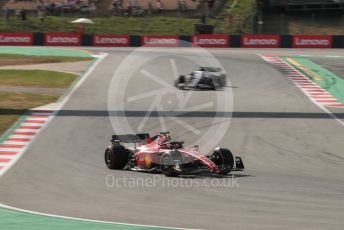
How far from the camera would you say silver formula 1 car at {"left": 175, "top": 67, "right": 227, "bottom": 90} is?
30500 mm

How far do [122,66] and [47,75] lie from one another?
17.3 feet

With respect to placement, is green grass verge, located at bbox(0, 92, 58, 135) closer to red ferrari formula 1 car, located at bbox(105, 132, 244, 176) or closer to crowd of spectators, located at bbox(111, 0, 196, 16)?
red ferrari formula 1 car, located at bbox(105, 132, 244, 176)

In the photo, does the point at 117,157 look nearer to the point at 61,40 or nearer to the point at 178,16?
the point at 61,40

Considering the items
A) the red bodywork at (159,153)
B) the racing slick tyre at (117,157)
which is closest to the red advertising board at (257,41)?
the red bodywork at (159,153)

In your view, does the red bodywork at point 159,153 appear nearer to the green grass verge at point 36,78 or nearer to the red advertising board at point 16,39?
the green grass verge at point 36,78

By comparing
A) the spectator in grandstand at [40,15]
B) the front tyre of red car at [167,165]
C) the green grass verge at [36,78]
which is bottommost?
the green grass verge at [36,78]

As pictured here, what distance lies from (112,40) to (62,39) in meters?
3.90

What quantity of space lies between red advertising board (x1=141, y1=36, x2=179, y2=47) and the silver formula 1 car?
1833 centimetres

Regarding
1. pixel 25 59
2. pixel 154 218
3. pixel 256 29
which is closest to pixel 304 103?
pixel 154 218

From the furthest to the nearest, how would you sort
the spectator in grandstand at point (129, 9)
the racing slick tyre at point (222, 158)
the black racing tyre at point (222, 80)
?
the spectator in grandstand at point (129, 9), the black racing tyre at point (222, 80), the racing slick tyre at point (222, 158)

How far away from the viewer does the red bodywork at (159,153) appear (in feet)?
47.3

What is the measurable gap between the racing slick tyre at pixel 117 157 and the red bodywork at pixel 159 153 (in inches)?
12.6

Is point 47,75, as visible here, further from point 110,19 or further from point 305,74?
point 110,19

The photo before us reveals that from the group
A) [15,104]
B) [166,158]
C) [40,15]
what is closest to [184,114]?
[15,104]
